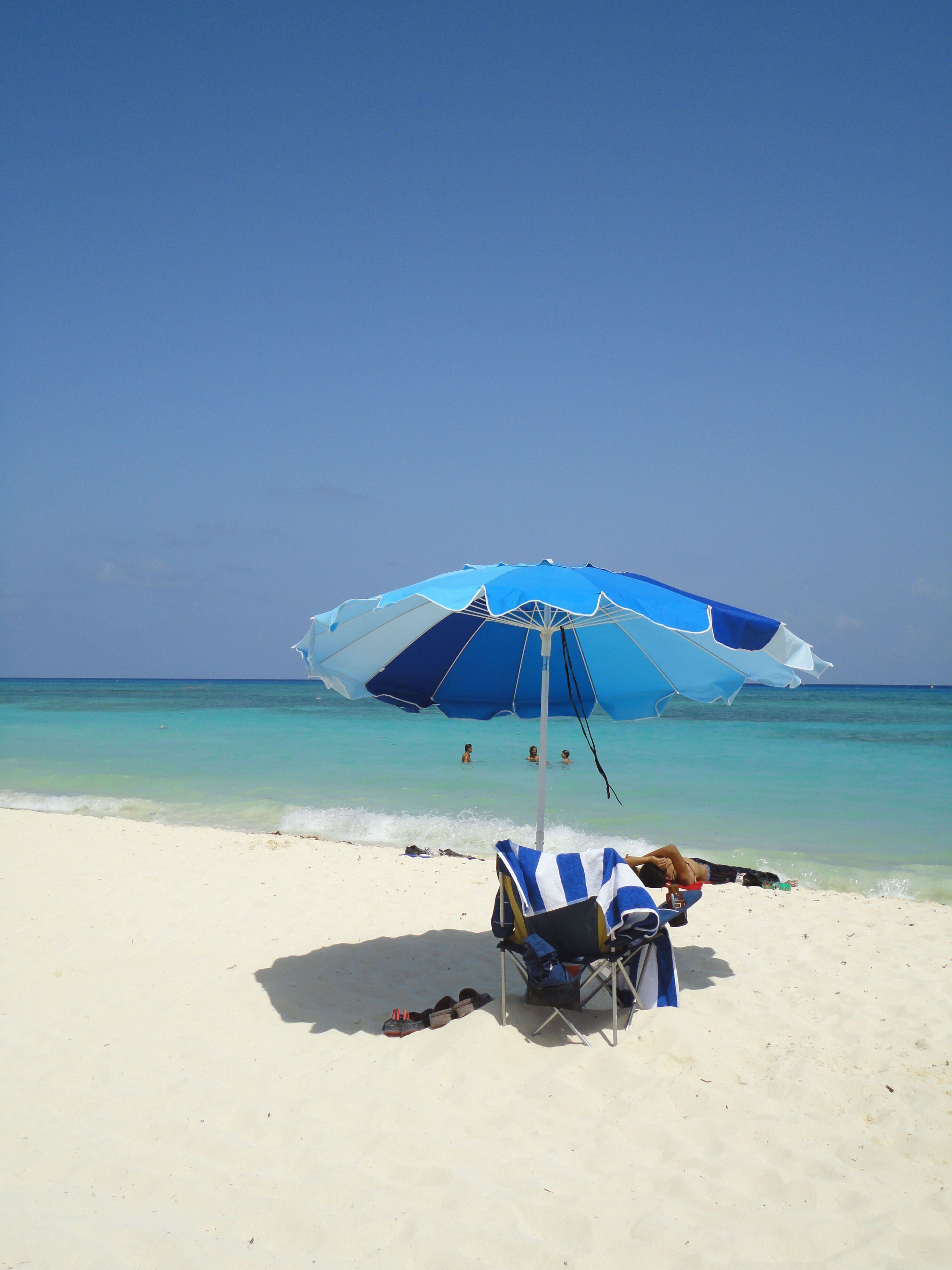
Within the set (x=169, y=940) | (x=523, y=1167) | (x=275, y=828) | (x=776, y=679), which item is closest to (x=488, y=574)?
(x=776, y=679)

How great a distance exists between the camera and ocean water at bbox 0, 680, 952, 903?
32.3 feet

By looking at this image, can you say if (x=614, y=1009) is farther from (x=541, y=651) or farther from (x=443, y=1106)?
(x=541, y=651)

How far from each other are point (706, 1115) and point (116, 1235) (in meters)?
2.17

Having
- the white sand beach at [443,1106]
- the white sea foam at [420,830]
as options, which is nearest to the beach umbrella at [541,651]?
the white sand beach at [443,1106]

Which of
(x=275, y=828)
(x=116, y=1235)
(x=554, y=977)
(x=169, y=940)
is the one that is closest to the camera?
(x=116, y=1235)

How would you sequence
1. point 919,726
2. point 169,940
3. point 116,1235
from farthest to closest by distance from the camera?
point 919,726, point 169,940, point 116,1235

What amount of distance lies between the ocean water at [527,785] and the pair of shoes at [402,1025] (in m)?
2.53

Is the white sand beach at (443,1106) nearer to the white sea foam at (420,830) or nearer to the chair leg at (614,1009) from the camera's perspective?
the chair leg at (614,1009)

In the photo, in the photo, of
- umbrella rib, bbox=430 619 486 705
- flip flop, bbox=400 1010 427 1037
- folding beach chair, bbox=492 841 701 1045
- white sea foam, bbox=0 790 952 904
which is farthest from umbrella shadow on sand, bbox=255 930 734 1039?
white sea foam, bbox=0 790 952 904

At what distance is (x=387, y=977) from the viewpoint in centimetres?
469

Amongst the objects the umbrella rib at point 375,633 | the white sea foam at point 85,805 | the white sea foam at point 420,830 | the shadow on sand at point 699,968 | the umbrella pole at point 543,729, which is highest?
the umbrella rib at point 375,633

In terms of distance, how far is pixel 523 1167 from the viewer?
2727mm

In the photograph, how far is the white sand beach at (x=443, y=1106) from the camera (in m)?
2.38

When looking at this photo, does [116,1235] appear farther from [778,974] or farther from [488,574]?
[778,974]
